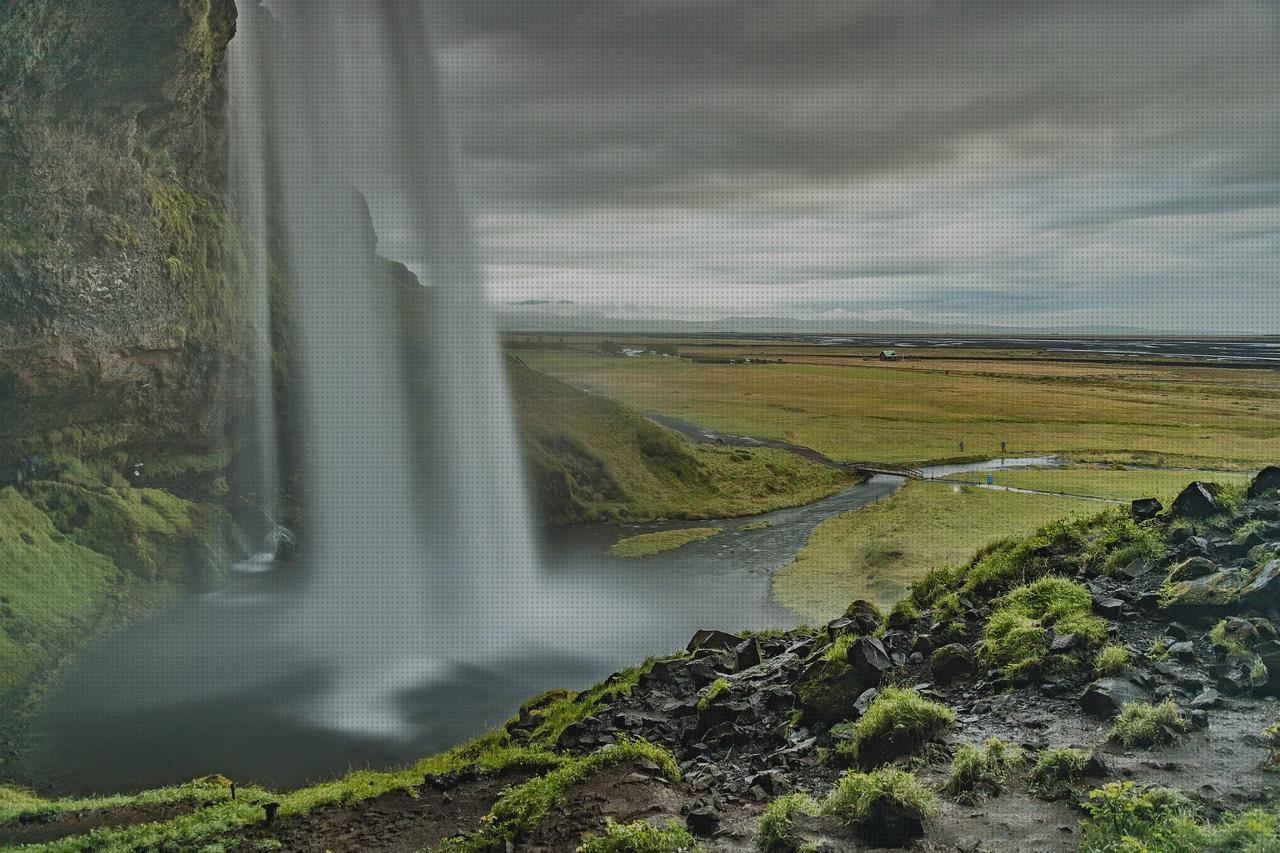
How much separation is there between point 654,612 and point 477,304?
876 inches

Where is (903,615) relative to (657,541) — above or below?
above

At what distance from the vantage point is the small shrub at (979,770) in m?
10.4

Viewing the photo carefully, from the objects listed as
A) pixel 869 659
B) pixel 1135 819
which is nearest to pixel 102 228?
pixel 869 659

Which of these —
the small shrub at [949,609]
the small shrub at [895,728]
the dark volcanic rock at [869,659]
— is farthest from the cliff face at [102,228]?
the small shrub at [949,609]

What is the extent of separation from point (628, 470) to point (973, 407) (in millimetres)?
65633

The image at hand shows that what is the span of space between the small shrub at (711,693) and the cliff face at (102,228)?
1357 inches

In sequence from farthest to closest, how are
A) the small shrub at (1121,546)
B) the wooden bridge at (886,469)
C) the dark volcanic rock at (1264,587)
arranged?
1. the wooden bridge at (886,469)
2. the small shrub at (1121,546)
3. the dark volcanic rock at (1264,587)

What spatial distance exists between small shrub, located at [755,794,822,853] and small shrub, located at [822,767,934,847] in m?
0.37

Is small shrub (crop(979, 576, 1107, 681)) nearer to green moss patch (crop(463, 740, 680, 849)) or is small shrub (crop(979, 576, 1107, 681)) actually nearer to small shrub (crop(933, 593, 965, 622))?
small shrub (crop(933, 593, 965, 622))

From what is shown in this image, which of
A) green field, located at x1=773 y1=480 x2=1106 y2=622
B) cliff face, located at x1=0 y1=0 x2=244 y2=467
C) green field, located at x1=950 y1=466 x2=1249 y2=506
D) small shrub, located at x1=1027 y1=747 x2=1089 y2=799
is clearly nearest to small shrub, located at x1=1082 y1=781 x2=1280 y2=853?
small shrub, located at x1=1027 y1=747 x2=1089 y2=799

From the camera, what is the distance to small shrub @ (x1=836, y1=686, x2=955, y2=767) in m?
11.9

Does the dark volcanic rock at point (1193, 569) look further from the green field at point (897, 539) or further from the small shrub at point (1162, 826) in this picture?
the green field at point (897, 539)

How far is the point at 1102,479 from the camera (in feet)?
190

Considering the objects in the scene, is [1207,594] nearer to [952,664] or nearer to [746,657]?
[952,664]
